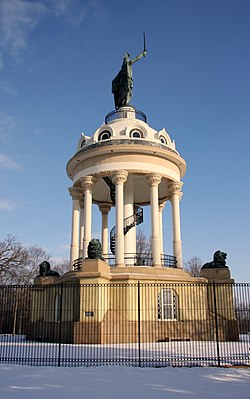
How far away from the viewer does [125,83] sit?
37156mm

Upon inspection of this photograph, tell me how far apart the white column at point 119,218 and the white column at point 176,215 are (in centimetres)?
496

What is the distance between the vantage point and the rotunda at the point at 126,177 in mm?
29016

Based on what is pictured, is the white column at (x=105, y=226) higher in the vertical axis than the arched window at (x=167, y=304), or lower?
higher

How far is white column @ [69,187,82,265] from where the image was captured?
31078mm

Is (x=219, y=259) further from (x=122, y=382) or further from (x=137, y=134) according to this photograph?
(x=122, y=382)

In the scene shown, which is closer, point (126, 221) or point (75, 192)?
point (126, 221)

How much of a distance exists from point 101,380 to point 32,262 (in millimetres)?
57966

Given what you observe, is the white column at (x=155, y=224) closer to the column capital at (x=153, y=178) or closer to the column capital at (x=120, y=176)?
the column capital at (x=153, y=178)

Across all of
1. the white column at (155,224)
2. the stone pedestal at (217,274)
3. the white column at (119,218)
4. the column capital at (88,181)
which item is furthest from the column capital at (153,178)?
the stone pedestal at (217,274)

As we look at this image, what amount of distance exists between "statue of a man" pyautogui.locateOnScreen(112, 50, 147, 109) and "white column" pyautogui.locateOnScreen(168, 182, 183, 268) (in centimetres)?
1032

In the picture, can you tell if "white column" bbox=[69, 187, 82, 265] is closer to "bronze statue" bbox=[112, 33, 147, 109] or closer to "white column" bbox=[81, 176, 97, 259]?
"white column" bbox=[81, 176, 97, 259]

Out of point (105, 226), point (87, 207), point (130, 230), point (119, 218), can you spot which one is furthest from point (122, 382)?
point (105, 226)

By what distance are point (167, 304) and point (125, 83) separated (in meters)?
21.8

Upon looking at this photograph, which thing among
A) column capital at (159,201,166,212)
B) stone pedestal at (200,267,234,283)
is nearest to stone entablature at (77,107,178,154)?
column capital at (159,201,166,212)
